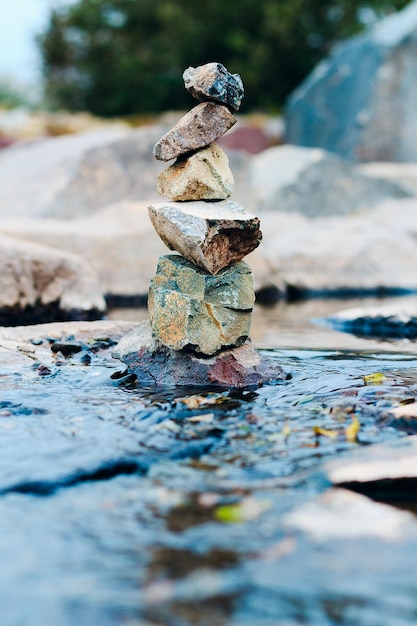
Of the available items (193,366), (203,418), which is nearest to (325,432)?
(203,418)

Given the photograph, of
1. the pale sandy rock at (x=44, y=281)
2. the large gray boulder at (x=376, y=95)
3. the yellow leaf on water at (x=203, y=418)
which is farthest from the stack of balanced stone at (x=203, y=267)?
the large gray boulder at (x=376, y=95)

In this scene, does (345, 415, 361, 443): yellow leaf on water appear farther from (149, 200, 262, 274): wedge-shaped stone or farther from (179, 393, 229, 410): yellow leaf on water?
(149, 200, 262, 274): wedge-shaped stone

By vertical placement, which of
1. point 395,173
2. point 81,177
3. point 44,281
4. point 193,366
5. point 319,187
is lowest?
point 193,366

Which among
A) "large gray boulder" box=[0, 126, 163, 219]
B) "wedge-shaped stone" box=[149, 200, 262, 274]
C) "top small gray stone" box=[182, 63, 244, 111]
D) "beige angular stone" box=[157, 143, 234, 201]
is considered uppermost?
"large gray boulder" box=[0, 126, 163, 219]

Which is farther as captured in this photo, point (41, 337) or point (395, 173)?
point (395, 173)

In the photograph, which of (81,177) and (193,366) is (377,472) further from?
(81,177)

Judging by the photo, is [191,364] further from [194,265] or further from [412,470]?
[412,470]

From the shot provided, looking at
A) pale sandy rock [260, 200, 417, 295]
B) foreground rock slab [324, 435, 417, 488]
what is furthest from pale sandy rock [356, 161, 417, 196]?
foreground rock slab [324, 435, 417, 488]
